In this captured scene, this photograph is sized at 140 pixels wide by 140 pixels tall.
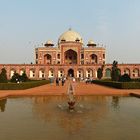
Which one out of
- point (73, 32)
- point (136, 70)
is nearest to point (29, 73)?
point (73, 32)

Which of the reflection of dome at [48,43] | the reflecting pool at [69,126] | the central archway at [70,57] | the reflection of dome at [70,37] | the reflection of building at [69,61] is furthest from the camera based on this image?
the central archway at [70,57]

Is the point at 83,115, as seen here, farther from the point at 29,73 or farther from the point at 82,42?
the point at 82,42

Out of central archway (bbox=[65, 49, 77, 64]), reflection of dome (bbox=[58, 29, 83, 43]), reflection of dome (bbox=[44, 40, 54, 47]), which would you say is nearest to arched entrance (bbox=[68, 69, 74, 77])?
central archway (bbox=[65, 49, 77, 64])

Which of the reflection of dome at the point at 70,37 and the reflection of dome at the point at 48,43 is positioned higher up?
the reflection of dome at the point at 70,37

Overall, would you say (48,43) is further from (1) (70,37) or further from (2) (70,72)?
(2) (70,72)

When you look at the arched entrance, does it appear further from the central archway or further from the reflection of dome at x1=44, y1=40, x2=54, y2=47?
the reflection of dome at x1=44, y1=40, x2=54, y2=47

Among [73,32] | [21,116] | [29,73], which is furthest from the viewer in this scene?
[73,32]

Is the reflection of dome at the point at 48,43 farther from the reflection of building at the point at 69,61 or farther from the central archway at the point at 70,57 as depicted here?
the central archway at the point at 70,57

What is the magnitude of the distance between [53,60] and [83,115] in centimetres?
5812

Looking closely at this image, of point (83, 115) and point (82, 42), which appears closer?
point (83, 115)

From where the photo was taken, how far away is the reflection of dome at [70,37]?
70.2m

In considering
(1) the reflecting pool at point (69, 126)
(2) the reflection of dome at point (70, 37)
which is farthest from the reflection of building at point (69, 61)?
(1) the reflecting pool at point (69, 126)

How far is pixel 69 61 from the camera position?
7231 cm

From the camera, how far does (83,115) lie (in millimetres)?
9727
